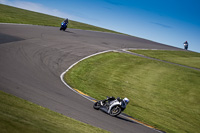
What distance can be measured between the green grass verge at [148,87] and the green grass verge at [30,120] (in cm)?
595

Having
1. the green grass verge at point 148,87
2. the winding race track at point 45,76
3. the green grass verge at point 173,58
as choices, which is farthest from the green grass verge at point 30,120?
the green grass verge at point 173,58

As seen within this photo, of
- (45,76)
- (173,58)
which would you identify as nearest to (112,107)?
(45,76)

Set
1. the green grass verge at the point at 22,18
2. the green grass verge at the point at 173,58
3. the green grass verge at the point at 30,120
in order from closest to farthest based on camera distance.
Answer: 1. the green grass verge at the point at 30,120
2. the green grass verge at the point at 173,58
3. the green grass verge at the point at 22,18

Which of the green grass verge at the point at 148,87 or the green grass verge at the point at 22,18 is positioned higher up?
the green grass verge at the point at 22,18

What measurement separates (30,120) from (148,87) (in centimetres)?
1289

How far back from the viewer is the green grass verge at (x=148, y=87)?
1408cm

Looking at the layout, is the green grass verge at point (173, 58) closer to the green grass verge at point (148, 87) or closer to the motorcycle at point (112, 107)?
the green grass verge at point (148, 87)

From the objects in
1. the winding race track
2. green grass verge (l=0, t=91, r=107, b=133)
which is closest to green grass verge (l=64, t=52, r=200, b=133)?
the winding race track

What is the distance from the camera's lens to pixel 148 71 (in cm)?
2225

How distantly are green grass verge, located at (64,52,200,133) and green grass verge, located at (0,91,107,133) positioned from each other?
19.5 ft

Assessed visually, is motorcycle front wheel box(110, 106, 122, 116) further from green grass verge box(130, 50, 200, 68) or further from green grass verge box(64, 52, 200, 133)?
green grass verge box(130, 50, 200, 68)

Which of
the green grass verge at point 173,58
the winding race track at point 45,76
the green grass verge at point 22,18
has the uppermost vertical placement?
the green grass verge at point 173,58

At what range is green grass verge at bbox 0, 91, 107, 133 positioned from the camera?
5363 millimetres

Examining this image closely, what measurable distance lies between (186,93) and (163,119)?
5.21 metres
